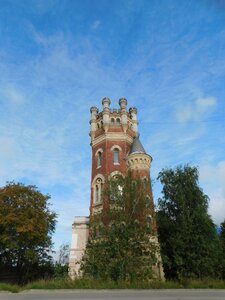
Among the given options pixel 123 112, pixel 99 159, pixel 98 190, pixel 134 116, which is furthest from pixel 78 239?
pixel 134 116

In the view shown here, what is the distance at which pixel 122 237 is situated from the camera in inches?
901

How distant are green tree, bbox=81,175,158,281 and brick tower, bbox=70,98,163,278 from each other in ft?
22.6

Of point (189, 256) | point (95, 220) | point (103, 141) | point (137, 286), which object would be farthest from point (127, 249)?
point (103, 141)

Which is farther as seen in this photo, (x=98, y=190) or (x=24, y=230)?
(x=98, y=190)

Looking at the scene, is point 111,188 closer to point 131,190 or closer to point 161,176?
point 131,190

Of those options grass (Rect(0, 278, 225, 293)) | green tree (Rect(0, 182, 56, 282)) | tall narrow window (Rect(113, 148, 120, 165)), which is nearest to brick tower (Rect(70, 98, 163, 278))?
tall narrow window (Rect(113, 148, 120, 165))

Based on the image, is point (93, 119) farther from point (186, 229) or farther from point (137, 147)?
point (186, 229)

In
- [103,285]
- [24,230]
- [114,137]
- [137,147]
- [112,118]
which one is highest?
[112,118]

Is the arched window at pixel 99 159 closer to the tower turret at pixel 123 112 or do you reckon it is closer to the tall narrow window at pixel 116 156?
the tall narrow window at pixel 116 156

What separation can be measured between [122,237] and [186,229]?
9.98 metres

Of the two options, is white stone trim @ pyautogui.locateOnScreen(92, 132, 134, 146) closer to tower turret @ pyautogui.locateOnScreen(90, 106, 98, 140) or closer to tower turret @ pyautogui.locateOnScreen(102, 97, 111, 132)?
tower turret @ pyautogui.locateOnScreen(102, 97, 111, 132)

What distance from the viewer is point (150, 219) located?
2580cm

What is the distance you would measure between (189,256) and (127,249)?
9.70 metres

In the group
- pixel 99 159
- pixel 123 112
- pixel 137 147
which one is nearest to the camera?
pixel 137 147
